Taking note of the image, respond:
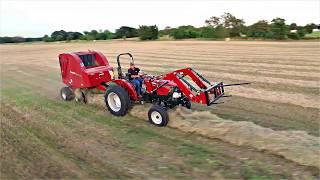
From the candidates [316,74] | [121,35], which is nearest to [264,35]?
[121,35]

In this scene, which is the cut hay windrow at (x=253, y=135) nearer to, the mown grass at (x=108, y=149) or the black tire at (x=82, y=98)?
the mown grass at (x=108, y=149)

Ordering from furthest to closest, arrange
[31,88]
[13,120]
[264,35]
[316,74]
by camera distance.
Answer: [264,35] → [316,74] → [31,88] → [13,120]

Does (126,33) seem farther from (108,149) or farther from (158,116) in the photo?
(108,149)

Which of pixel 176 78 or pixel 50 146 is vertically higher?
pixel 176 78

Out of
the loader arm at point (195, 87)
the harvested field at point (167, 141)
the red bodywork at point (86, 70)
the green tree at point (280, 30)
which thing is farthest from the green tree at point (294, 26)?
the loader arm at point (195, 87)

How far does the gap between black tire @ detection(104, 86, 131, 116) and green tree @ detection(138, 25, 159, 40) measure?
2329 inches

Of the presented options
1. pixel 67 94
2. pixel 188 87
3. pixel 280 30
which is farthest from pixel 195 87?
pixel 280 30

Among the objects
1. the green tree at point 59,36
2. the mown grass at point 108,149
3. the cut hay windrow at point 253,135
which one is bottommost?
the mown grass at point 108,149

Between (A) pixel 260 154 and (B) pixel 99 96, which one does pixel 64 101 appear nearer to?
(B) pixel 99 96

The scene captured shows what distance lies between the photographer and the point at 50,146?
6969 mm

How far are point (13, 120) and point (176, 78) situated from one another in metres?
4.28

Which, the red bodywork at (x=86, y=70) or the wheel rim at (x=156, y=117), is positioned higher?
the red bodywork at (x=86, y=70)

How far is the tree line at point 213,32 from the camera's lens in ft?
177

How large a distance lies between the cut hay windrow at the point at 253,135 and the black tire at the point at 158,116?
212 millimetres
